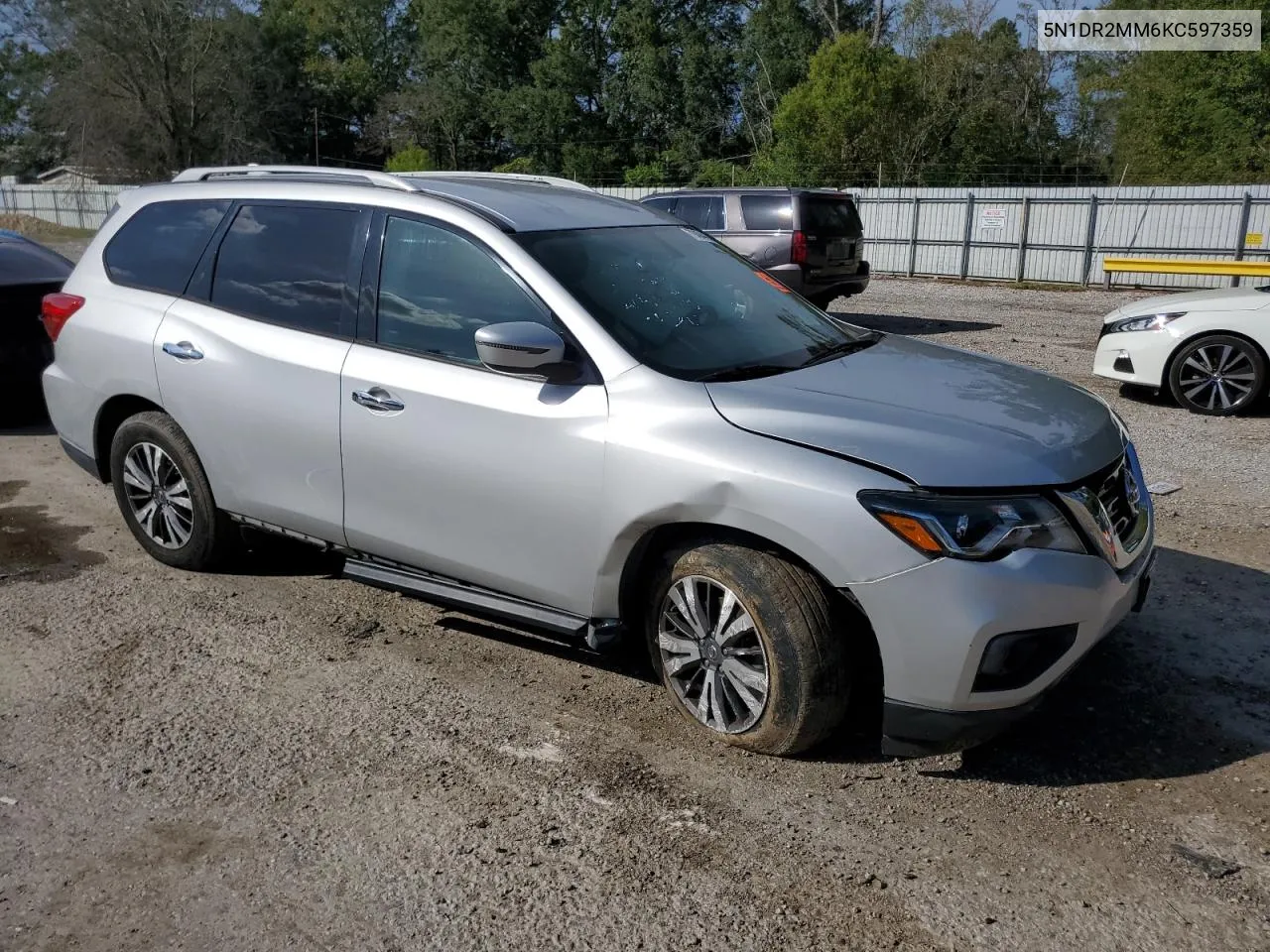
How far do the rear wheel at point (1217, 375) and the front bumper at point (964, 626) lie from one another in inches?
251

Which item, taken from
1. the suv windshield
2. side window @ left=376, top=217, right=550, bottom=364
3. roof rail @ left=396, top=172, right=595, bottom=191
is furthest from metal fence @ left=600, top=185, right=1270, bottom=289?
side window @ left=376, top=217, right=550, bottom=364

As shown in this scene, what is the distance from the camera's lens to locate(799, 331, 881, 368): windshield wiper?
161 inches

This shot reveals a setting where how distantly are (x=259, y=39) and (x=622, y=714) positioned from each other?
213 feet

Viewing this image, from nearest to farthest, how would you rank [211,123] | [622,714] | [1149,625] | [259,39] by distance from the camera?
[622,714]
[1149,625]
[211,123]
[259,39]

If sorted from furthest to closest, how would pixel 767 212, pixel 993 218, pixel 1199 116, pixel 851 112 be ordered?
pixel 851 112 → pixel 1199 116 → pixel 993 218 → pixel 767 212

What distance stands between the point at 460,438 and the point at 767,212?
441 inches

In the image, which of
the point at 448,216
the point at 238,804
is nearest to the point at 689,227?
the point at 448,216

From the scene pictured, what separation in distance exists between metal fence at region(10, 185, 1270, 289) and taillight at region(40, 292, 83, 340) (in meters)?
17.7

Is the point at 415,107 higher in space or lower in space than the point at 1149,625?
higher

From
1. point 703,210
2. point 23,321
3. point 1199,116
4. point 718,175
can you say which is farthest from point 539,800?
point 718,175

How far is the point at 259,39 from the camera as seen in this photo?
2366 inches

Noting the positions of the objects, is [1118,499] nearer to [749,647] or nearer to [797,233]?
[749,647]

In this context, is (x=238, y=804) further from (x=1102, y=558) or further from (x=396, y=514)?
(x=1102, y=558)

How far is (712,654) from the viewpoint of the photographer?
141 inches
